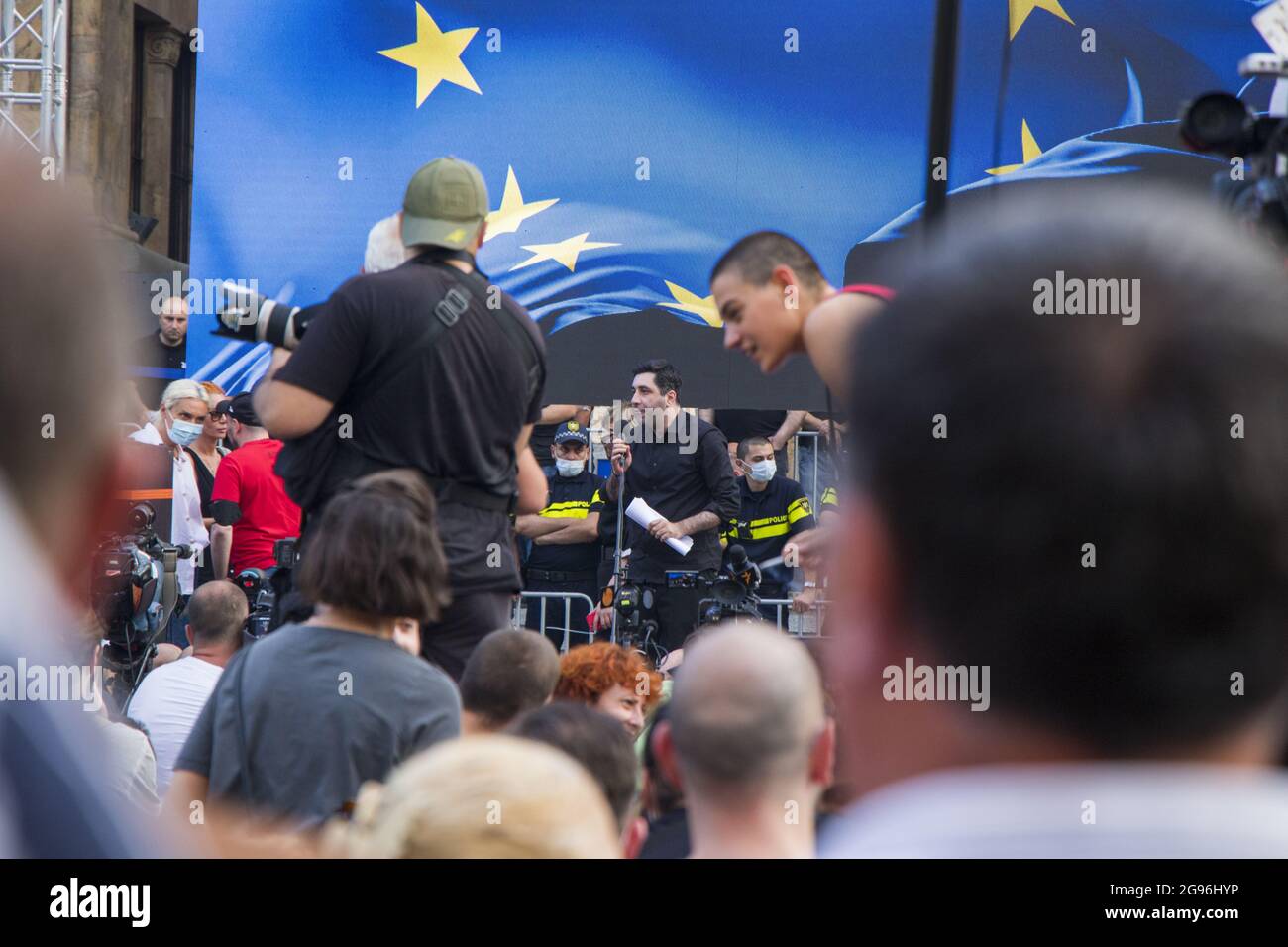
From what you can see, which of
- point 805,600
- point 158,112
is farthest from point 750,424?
point 158,112

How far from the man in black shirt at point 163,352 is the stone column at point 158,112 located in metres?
12.1

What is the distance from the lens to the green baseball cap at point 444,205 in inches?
144

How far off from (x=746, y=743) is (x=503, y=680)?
163 centimetres

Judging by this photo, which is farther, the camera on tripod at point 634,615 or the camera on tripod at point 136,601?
the camera on tripod at point 634,615

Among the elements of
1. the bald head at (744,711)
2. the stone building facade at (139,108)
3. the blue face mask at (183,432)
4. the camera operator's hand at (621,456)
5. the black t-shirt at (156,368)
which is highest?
the stone building facade at (139,108)

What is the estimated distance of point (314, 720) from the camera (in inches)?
115

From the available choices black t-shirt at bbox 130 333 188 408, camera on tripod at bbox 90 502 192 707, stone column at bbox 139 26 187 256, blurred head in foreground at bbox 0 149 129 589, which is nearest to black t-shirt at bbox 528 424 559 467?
black t-shirt at bbox 130 333 188 408

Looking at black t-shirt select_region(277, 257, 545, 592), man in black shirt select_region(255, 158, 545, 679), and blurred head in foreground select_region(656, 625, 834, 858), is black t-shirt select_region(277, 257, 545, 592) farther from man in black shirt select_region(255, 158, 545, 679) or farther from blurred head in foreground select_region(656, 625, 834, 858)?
blurred head in foreground select_region(656, 625, 834, 858)

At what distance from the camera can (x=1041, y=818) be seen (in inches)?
29.0

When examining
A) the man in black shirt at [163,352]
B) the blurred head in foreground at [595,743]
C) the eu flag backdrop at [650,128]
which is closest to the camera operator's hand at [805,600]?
the eu flag backdrop at [650,128]

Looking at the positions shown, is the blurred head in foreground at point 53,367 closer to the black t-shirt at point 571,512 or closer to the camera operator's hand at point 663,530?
the camera operator's hand at point 663,530

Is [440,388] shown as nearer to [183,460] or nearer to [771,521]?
[183,460]

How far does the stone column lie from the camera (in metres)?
21.0
